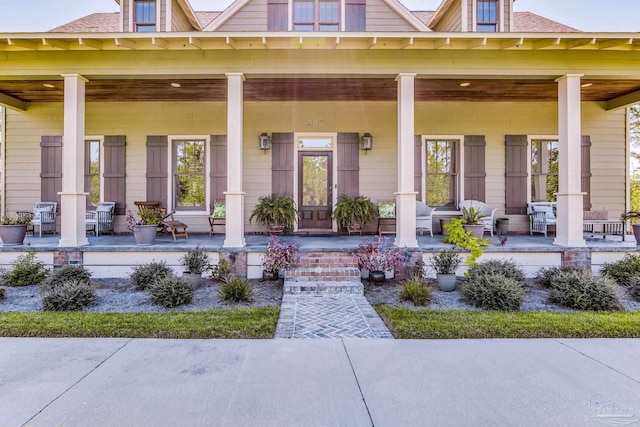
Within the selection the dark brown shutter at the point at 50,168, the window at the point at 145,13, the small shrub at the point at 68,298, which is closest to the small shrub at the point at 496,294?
the small shrub at the point at 68,298

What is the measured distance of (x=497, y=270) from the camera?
5023 millimetres

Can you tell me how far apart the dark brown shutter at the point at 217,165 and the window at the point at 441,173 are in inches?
174

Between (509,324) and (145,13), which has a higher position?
(145,13)

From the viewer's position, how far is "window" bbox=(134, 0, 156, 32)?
24.3ft

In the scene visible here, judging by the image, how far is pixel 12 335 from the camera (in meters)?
3.34

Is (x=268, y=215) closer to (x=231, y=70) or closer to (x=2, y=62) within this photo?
(x=231, y=70)

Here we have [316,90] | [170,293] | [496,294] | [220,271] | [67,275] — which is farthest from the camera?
[316,90]

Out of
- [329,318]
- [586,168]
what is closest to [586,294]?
[329,318]

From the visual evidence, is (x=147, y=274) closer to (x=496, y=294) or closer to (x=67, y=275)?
(x=67, y=275)

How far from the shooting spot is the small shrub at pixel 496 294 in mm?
4145

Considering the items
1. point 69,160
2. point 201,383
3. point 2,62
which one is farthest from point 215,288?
point 2,62

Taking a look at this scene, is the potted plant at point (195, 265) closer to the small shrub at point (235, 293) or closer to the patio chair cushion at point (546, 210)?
the small shrub at point (235, 293)

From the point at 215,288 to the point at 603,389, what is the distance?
4232 mm

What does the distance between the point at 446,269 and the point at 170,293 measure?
3.54 meters
